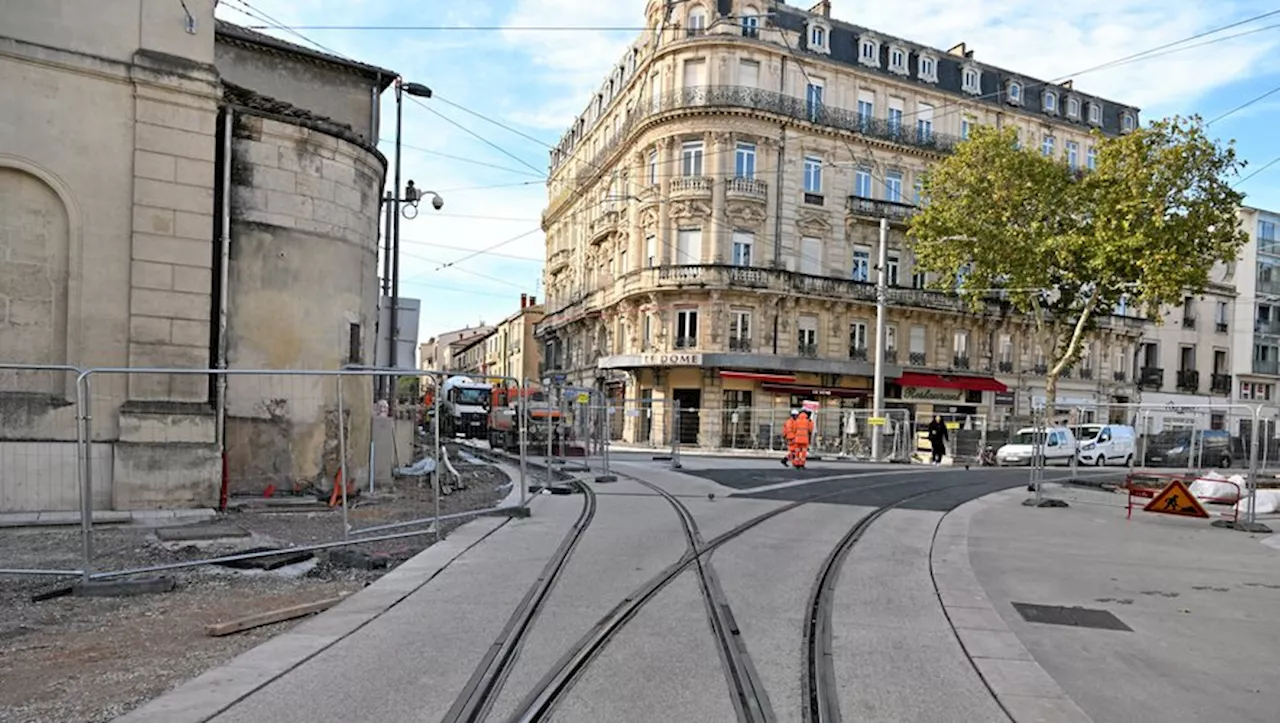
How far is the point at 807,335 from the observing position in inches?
1576

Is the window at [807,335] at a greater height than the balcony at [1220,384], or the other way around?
the window at [807,335]

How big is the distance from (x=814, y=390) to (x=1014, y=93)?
66.3ft

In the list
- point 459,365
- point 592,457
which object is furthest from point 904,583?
point 459,365

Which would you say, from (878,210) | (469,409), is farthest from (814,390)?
(469,409)

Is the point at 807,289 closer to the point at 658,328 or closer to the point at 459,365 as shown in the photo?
the point at 658,328

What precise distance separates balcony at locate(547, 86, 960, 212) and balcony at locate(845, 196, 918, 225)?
9.69 feet

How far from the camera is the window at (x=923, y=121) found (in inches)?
1672

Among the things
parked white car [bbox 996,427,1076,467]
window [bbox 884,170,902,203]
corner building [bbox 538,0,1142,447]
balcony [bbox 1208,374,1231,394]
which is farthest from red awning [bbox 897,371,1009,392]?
balcony [bbox 1208,374,1231,394]

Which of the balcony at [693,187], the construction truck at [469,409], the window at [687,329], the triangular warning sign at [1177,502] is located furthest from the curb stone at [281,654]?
the construction truck at [469,409]

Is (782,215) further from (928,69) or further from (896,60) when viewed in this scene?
(928,69)

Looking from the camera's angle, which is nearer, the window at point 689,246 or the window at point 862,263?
the window at point 689,246

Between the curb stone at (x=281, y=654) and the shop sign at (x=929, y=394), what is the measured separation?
36961mm

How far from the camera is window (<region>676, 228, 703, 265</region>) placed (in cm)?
3894

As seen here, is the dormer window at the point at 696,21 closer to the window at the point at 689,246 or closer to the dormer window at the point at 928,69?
the window at the point at 689,246
